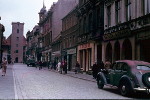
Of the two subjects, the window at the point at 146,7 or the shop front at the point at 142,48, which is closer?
the window at the point at 146,7

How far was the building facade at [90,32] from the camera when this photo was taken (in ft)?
113

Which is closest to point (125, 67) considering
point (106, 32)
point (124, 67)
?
point (124, 67)

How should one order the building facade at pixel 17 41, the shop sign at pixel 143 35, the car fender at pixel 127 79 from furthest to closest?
the building facade at pixel 17 41 → the shop sign at pixel 143 35 → the car fender at pixel 127 79

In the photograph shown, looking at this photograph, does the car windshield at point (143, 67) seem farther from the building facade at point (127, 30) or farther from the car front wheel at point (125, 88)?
the building facade at point (127, 30)

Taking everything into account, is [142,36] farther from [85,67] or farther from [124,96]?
[85,67]

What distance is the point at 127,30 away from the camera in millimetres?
25969

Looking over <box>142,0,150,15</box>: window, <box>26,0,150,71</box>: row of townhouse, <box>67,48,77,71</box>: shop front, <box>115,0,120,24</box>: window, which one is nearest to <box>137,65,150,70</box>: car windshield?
<box>26,0,150,71</box>: row of townhouse

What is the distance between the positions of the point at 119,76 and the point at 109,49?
16328 millimetres

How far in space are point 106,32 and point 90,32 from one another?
548cm

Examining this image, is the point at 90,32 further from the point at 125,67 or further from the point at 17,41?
the point at 17,41

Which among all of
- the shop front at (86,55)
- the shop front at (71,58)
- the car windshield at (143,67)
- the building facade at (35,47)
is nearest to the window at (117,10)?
the shop front at (86,55)

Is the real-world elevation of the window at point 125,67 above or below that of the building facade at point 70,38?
below

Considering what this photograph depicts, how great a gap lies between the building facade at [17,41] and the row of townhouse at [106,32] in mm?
82367

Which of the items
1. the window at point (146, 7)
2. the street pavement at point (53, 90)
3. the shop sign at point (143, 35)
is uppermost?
the window at point (146, 7)
